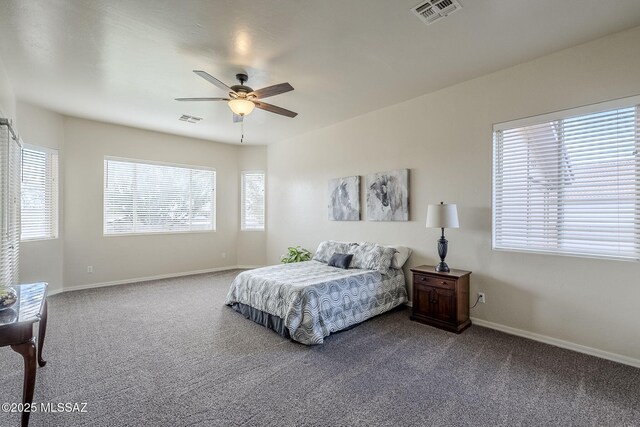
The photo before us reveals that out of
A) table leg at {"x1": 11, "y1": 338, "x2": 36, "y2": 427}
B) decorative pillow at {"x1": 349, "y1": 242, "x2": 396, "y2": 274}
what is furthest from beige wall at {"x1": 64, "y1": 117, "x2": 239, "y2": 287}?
table leg at {"x1": 11, "y1": 338, "x2": 36, "y2": 427}

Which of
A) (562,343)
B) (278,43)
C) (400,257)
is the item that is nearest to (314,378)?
(400,257)

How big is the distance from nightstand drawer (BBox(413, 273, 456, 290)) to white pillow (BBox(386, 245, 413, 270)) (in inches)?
17.4

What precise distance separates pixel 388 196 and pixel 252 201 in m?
3.78

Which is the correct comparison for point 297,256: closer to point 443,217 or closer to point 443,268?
point 443,268

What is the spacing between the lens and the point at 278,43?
2.89 meters

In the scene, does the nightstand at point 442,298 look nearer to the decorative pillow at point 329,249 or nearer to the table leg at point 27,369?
the decorative pillow at point 329,249

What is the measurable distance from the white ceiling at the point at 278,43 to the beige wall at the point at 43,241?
0.51 m

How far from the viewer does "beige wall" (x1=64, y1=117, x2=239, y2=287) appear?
205 inches

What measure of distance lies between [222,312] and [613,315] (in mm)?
4283

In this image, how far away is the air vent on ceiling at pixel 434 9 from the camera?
236 cm

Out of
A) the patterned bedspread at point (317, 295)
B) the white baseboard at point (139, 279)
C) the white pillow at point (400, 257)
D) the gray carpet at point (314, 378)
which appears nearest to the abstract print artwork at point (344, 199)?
the white pillow at point (400, 257)

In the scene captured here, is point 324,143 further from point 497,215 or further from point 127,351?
point 127,351

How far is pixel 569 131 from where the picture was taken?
10.0 feet

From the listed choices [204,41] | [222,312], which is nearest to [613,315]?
[222,312]
